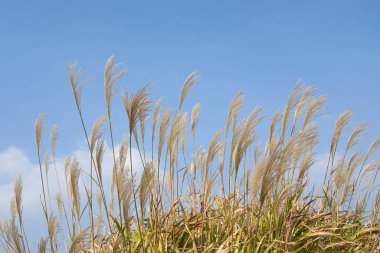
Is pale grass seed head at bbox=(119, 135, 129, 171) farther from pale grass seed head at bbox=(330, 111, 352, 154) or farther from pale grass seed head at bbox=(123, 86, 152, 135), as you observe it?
pale grass seed head at bbox=(330, 111, 352, 154)

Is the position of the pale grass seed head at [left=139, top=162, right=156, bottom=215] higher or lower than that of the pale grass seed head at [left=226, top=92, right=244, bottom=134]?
lower

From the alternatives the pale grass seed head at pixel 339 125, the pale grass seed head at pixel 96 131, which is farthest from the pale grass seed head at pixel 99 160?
the pale grass seed head at pixel 339 125

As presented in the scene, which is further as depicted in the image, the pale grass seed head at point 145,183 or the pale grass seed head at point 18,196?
the pale grass seed head at point 18,196

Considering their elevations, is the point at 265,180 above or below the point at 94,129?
below

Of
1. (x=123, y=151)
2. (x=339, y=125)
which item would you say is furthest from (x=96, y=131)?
(x=339, y=125)

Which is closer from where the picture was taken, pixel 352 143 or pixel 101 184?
pixel 101 184

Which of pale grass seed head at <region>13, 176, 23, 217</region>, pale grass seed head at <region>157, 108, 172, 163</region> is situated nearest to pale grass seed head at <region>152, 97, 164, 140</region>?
pale grass seed head at <region>157, 108, 172, 163</region>

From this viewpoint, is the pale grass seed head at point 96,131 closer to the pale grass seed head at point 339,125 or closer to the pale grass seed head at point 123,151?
the pale grass seed head at point 123,151

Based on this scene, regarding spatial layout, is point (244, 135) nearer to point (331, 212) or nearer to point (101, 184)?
point (101, 184)

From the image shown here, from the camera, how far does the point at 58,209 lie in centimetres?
498

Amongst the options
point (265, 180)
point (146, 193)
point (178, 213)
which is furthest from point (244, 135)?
point (178, 213)

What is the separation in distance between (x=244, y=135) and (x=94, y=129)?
113 centimetres

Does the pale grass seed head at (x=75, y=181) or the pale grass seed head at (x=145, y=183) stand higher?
the pale grass seed head at (x=75, y=181)

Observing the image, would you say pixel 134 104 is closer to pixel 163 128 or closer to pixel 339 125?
pixel 163 128
